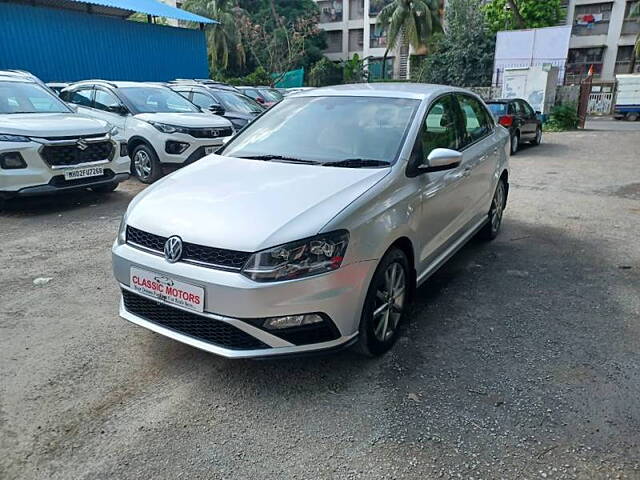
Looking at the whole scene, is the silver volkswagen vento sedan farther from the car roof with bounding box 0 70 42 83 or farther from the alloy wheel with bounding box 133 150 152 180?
the car roof with bounding box 0 70 42 83

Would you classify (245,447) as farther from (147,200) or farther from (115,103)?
(115,103)

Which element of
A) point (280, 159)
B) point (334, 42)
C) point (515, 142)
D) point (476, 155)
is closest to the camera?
point (280, 159)

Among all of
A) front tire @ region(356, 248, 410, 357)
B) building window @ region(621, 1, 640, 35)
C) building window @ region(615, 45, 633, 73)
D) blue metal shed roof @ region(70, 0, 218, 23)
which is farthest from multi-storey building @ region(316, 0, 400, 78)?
front tire @ region(356, 248, 410, 357)

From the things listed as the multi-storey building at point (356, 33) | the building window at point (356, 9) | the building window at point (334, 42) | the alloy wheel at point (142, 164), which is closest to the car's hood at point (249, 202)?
the alloy wheel at point (142, 164)

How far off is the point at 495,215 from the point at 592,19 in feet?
128

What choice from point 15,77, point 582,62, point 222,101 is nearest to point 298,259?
point 15,77

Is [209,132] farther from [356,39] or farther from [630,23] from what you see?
[356,39]

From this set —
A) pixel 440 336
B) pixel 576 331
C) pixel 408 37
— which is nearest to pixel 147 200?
pixel 440 336

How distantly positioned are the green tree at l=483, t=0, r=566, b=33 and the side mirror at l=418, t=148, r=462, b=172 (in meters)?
33.5

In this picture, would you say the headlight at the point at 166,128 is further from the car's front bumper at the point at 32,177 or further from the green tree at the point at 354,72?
the green tree at the point at 354,72

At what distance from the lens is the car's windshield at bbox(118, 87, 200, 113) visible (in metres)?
8.70

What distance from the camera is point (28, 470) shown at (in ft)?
7.32

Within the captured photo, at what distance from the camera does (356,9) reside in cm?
4541

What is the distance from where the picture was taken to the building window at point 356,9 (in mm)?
45188
